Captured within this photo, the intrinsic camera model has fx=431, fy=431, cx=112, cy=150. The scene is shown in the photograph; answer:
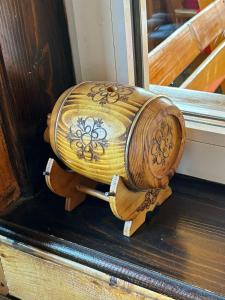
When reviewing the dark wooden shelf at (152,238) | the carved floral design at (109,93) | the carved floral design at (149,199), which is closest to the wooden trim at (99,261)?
the dark wooden shelf at (152,238)

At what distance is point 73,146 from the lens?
70 centimetres

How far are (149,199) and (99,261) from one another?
0.47 feet

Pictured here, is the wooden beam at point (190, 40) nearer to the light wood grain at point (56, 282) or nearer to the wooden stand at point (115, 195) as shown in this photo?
the wooden stand at point (115, 195)

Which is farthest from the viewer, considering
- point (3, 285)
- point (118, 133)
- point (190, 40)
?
point (190, 40)

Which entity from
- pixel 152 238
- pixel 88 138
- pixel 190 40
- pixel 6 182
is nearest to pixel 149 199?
pixel 152 238

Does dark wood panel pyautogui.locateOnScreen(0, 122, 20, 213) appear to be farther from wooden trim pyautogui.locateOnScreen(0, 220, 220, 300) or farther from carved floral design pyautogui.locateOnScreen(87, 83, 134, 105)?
carved floral design pyautogui.locateOnScreen(87, 83, 134, 105)

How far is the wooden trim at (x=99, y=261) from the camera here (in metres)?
0.64

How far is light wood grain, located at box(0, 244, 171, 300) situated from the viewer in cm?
69

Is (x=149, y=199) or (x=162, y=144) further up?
(x=162, y=144)

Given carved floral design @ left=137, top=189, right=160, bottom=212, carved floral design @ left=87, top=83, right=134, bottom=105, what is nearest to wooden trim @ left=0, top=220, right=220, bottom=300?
carved floral design @ left=137, top=189, right=160, bottom=212

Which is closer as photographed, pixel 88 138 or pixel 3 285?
pixel 88 138

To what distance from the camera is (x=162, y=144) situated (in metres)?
0.69

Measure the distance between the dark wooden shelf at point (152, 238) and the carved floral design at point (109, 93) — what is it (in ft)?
0.77

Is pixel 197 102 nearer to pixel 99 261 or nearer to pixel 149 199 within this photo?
pixel 149 199
